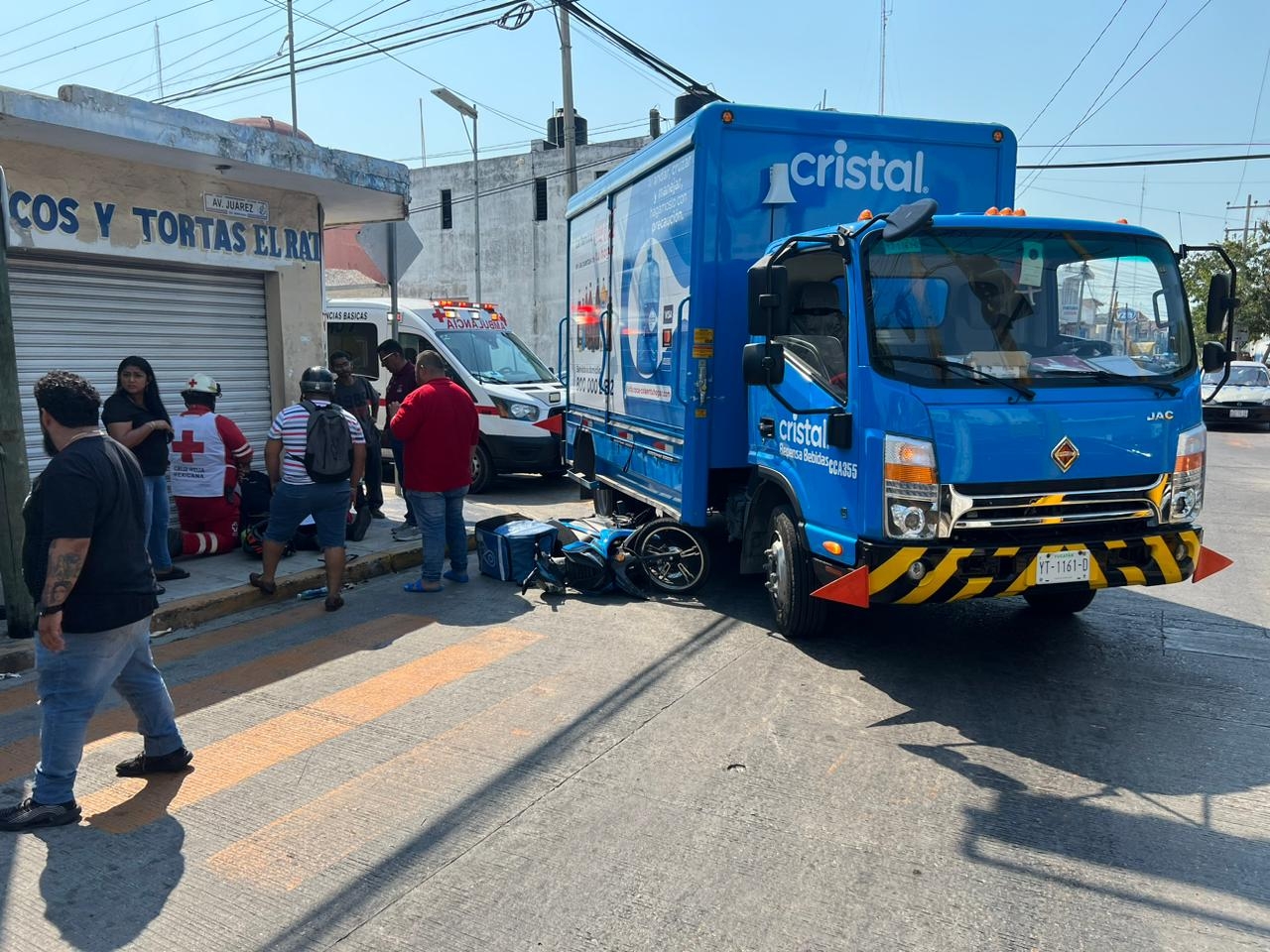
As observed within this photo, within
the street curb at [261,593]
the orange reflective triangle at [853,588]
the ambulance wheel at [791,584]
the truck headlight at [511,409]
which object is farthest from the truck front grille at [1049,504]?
the truck headlight at [511,409]

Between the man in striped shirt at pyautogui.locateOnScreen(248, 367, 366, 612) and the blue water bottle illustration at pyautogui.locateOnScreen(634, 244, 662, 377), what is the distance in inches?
89.5

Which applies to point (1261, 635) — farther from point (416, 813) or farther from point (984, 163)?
point (416, 813)

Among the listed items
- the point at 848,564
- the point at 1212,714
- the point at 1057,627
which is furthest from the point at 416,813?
the point at 1057,627

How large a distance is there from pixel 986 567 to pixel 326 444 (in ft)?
14.5

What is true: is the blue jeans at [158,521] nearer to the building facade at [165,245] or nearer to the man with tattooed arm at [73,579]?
the building facade at [165,245]

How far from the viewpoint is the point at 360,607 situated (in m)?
7.10

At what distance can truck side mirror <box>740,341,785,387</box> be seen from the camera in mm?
5645

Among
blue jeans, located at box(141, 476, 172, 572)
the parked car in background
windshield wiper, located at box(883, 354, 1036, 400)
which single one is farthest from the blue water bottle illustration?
the parked car in background

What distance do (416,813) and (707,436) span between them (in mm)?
3608

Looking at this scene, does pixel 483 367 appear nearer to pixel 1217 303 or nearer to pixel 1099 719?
pixel 1217 303

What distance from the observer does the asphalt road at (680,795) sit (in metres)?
3.10

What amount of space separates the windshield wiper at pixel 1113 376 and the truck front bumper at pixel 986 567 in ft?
2.55

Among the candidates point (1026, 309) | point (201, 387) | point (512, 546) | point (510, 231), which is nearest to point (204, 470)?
point (201, 387)

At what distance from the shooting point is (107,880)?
337 centimetres
